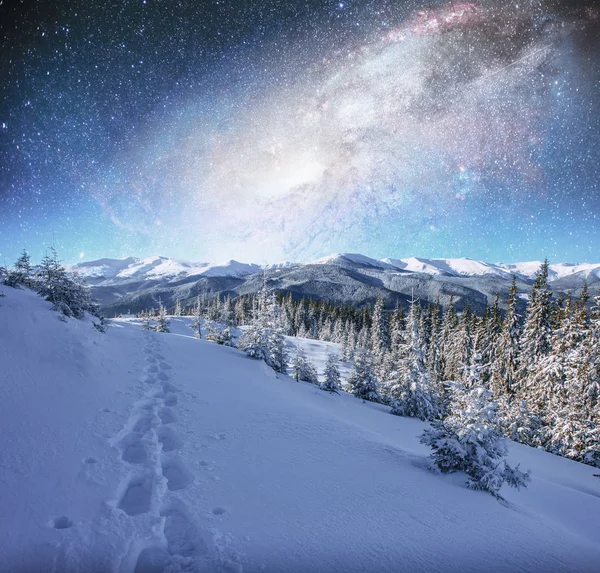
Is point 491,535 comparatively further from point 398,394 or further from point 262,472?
point 398,394

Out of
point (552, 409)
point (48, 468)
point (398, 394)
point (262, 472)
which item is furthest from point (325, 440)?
point (552, 409)

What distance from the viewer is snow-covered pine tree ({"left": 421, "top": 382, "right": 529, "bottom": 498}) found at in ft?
19.2

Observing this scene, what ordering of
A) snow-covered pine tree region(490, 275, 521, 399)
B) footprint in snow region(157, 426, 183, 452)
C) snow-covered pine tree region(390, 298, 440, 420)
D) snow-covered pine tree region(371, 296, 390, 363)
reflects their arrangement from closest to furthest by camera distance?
footprint in snow region(157, 426, 183, 452), snow-covered pine tree region(390, 298, 440, 420), snow-covered pine tree region(490, 275, 521, 399), snow-covered pine tree region(371, 296, 390, 363)

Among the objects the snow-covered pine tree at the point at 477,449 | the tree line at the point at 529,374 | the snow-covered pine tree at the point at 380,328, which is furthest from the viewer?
the snow-covered pine tree at the point at 380,328

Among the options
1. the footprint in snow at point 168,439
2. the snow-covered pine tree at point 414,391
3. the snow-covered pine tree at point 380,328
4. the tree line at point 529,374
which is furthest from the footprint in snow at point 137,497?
the snow-covered pine tree at point 380,328

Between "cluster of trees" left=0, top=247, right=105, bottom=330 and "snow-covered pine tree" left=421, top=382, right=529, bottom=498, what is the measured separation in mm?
12977

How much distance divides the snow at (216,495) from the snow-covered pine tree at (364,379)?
12.3 m

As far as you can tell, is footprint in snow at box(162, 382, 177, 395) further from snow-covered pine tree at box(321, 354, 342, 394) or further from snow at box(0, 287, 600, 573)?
snow-covered pine tree at box(321, 354, 342, 394)

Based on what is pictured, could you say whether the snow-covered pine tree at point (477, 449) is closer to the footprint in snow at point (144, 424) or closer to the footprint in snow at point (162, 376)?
the footprint in snow at point (144, 424)

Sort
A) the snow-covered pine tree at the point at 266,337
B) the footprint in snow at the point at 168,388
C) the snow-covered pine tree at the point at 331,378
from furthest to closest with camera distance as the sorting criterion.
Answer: the snow-covered pine tree at the point at 331,378 → the snow-covered pine tree at the point at 266,337 → the footprint in snow at the point at 168,388

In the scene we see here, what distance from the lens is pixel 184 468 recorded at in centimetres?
446

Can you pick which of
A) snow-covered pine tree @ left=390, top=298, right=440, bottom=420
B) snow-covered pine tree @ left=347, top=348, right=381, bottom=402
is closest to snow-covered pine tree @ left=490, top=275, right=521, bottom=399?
snow-covered pine tree @ left=390, top=298, right=440, bottom=420

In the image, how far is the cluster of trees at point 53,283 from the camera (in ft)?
38.8

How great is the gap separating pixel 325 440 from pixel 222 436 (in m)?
2.21
